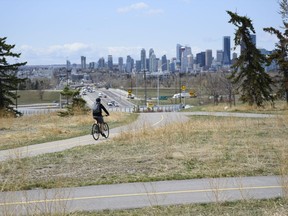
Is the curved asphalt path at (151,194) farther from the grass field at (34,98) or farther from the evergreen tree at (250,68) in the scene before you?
the grass field at (34,98)

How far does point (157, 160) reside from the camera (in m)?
12.3

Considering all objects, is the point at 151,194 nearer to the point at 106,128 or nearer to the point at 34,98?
the point at 106,128

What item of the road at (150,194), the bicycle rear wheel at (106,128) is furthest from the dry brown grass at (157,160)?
the bicycle rear wheel at (106,128)

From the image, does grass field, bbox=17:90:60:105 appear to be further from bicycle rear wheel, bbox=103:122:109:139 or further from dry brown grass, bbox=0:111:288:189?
dry brown grass, bbox=0:111:288:189

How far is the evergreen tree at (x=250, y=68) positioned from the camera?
127 ft

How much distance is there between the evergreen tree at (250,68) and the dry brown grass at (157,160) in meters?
20.9

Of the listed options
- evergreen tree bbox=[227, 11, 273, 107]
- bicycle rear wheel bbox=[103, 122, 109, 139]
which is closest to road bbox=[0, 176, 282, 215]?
bicycle rear wheel bbox=[103, 122, 109, 139]

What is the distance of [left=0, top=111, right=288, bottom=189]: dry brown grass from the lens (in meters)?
10.2

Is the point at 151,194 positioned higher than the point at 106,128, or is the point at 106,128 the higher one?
the point at 151,194

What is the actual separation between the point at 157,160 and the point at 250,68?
93.8 ft

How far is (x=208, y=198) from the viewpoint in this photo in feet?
26.1

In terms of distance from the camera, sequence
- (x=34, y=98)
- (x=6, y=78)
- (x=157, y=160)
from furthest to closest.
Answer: (x=34, y=98), (x=6, y=78), (x=157, y=160)

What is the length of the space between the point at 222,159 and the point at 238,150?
5.76 feet

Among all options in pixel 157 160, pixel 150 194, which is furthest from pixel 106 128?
pixel 150 194
